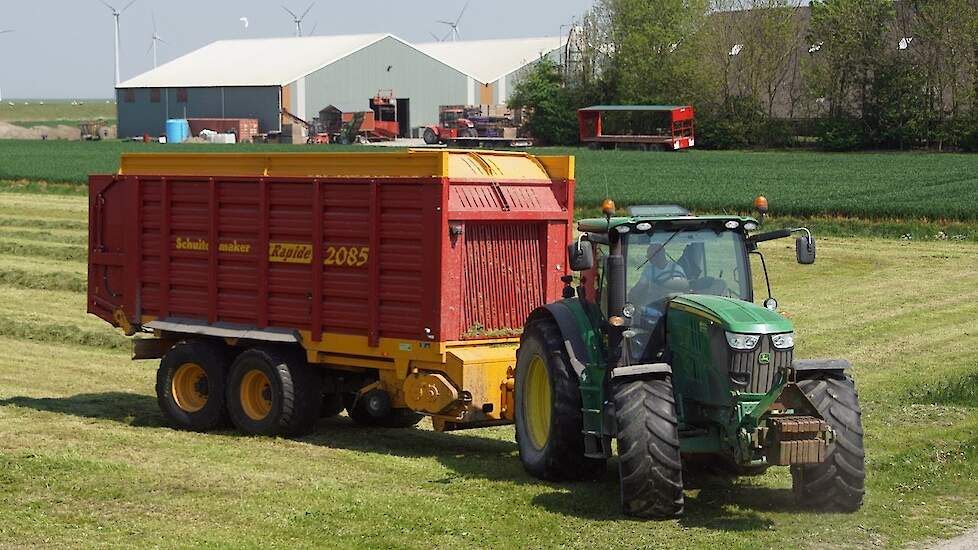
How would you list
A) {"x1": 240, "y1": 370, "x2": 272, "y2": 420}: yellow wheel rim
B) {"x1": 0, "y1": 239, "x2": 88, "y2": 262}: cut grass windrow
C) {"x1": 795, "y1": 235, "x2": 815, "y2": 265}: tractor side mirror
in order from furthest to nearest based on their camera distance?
{"x1": 0, "y1": 239, "x2": 88, "y2": 262}: cut grass windrow → {"x1": 240, "y1": 370, "x2": 272, "y2": 420}: yellow wheel rim → {"x1": 795, "y1": 235, "x2": 815, "y2": 265}: tractor side mirror

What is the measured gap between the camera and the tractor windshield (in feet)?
36.5

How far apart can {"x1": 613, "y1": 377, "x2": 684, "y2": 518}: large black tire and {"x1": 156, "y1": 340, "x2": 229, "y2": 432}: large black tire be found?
19.6 ft

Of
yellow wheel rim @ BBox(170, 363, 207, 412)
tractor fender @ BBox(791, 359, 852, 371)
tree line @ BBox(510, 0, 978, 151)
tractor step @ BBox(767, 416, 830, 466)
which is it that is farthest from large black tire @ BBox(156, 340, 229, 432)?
tree line @ BBox(510, 0, 978, 151)

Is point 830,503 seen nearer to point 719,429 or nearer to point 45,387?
point 719,429

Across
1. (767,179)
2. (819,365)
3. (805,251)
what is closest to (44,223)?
(767,179)

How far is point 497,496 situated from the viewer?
11.2m

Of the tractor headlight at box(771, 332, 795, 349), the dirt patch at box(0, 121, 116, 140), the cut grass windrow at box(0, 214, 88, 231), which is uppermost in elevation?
the dirt patch at box(0, 121, 116, 140)

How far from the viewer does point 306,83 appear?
8688 cm

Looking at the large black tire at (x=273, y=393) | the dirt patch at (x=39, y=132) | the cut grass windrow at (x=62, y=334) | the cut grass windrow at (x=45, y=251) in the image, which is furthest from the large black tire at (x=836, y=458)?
the dirt patch at (x=39, y=132)

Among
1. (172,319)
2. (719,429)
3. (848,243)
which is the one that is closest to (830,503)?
(719,429)

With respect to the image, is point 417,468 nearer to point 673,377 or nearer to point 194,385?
point 673,377

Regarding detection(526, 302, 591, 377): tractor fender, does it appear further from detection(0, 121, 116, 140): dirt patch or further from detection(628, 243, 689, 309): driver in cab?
detection(0, 121, 116, 140): dirt patch

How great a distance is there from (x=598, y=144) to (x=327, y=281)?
60.8 metres

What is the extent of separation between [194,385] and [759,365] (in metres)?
7.34
